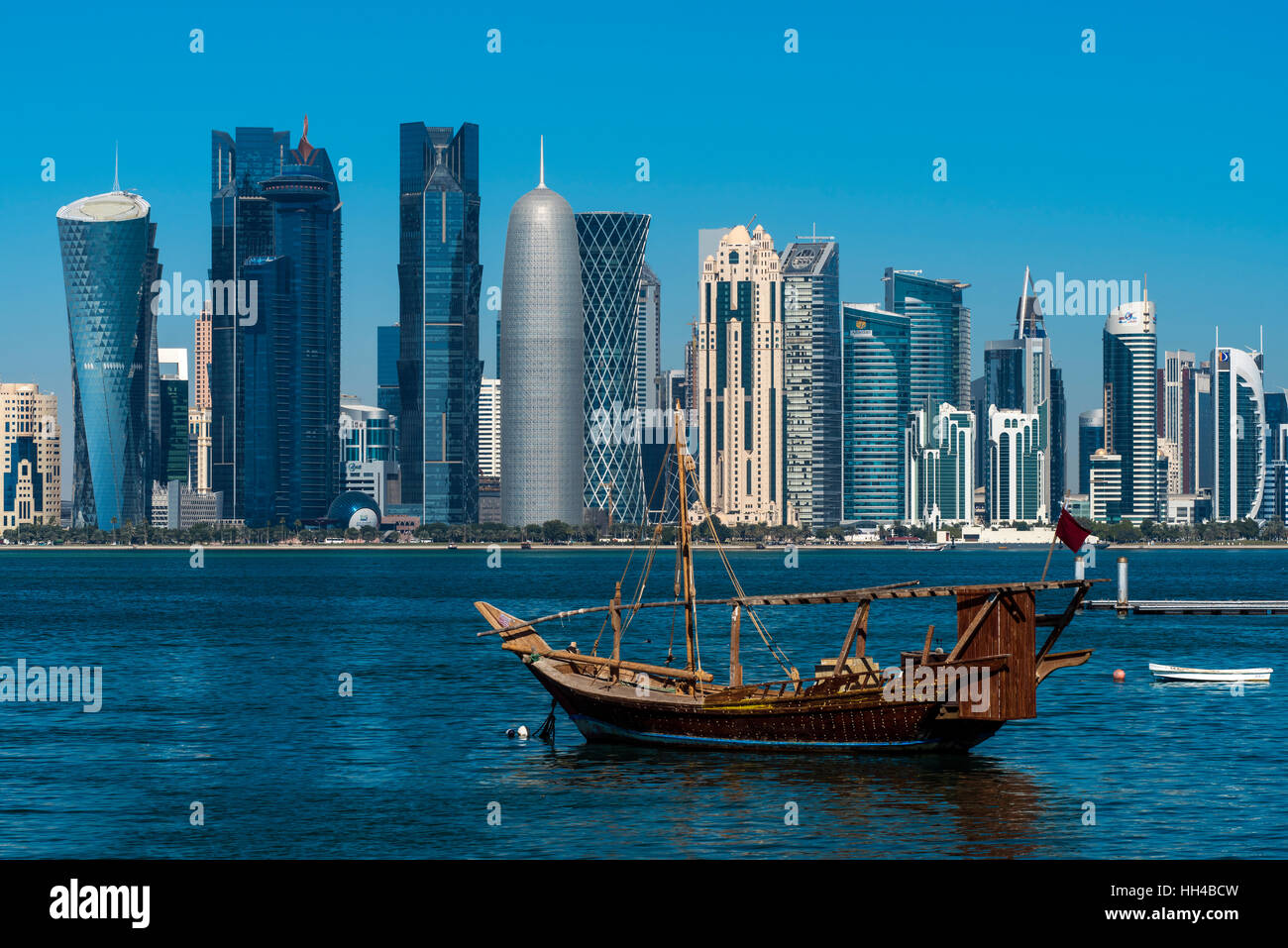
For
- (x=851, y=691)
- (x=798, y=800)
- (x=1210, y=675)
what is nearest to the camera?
(x=798, y=800)

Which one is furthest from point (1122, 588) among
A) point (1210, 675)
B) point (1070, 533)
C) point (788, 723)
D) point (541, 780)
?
point (541, 780)

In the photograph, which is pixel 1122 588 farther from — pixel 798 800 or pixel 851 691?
pixel 798 800

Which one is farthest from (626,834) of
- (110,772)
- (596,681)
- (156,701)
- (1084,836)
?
(156,701)

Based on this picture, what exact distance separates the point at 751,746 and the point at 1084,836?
14623 mm

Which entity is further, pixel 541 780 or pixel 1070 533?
pixel 1070 533

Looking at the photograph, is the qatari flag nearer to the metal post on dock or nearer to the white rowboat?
the white rowboat

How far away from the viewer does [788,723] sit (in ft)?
171

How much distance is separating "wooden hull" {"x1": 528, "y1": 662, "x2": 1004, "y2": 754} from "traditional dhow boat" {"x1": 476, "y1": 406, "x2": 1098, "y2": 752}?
44 mm

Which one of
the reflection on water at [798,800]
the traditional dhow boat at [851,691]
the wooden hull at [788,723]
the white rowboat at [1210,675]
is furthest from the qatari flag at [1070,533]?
the white rowboat at [1210,675]

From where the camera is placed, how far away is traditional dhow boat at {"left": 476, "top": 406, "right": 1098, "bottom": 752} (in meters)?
49.2

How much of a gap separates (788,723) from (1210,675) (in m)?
38.8
